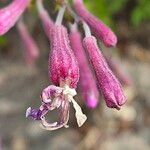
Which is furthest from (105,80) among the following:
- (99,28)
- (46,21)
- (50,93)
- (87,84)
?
(46,21)

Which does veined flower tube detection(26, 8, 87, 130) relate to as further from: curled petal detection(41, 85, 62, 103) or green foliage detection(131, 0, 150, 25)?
green foliage detection(131, 0, 150, 25)

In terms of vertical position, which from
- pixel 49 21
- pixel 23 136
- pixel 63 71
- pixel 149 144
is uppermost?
pixel 63 71

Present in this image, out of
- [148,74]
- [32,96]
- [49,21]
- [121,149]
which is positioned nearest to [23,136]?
[32,96]

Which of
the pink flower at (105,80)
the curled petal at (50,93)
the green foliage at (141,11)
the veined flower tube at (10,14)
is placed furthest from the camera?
the green foliage at (141,11)

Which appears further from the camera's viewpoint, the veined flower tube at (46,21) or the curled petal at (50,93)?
the veined flower tube at (46,21)

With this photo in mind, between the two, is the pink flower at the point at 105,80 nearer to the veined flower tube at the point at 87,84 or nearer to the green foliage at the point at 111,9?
the veined flower tube at the point at 87,84

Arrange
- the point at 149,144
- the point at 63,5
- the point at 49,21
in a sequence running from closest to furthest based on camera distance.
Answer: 1. the point at 63,5
2. the point at 49,21
3. the point at 149,144

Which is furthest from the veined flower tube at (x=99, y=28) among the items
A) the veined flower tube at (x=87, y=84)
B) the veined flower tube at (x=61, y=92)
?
the veined flower tube at (x=61, y=92)

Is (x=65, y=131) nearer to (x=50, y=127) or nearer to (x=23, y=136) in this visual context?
(x=23, y=136)

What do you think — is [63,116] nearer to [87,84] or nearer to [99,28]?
[99,28]
